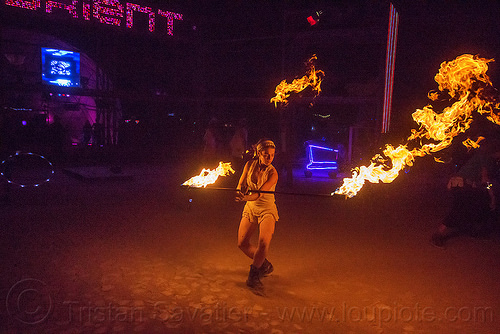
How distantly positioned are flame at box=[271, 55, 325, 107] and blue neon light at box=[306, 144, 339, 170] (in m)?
3.01

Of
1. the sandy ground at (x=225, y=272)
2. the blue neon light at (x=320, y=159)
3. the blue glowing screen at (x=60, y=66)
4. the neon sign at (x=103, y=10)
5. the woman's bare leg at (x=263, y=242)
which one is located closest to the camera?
the sandy ground at (x=225, y=272)

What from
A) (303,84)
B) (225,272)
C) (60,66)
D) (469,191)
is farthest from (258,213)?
(60,66)

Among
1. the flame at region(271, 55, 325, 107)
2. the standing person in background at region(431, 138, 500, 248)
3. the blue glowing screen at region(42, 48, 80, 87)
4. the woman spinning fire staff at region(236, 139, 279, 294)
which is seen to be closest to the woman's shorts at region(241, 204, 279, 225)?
the woman spinning fire staff at region(236, 139, 279, 294)

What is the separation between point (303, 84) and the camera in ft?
61.5

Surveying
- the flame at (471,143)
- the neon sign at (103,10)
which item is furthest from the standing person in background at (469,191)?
the neon sign at (103,10)

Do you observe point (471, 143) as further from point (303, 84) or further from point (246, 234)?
point (303, 84)

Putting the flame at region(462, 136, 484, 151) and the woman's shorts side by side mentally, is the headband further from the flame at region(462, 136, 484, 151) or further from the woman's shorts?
the flame at region(462, 136, 484, 151)

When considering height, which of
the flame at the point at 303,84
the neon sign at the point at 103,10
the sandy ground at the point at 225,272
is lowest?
the sandy ground at the point at 225,272

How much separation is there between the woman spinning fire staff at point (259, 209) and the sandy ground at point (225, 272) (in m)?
0.29

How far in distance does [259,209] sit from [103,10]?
54.5 ft

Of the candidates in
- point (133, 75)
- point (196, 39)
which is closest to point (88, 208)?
point (133, 75)

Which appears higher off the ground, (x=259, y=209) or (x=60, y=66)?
(x=60, y=66)

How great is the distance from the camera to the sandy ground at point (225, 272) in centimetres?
438

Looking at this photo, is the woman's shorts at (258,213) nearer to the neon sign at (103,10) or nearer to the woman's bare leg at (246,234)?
the woman's bare leg at (246,234)
